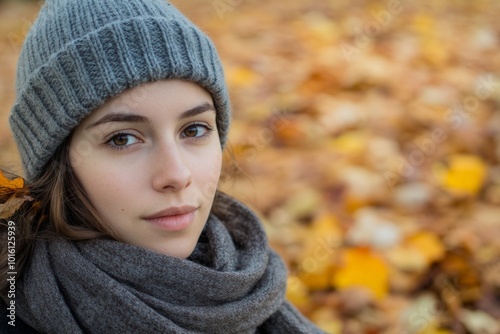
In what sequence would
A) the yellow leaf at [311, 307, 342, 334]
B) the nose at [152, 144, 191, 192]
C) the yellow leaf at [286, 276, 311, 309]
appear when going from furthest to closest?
the yellow leaf at [286, 276, 311, 309] → the yellow leaf at [311, 307, 342, 334] → the nose at [152, 144, 191, 192]

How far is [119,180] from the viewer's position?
1.41 m

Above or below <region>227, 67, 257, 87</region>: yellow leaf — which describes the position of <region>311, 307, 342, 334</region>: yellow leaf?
above

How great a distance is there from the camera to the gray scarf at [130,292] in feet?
4.58

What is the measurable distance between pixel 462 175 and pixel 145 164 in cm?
212

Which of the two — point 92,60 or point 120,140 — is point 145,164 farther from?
point 92,60

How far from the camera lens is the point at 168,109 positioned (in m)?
1.42

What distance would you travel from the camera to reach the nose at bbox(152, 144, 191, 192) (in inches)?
54.7

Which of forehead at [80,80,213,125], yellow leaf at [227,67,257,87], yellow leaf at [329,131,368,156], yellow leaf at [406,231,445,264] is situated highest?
forehead at [80,80,213,125]

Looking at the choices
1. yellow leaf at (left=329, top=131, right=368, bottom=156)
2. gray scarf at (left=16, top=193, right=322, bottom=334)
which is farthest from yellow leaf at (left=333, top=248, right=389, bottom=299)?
gray scarf at (left=16, top=193, right=322, bottom=334)

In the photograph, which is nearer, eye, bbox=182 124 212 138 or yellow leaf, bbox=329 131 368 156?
eye, bbox=182 124 212 138

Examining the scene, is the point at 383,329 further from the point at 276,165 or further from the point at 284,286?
the point at 276,165

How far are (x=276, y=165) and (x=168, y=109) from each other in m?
1.92

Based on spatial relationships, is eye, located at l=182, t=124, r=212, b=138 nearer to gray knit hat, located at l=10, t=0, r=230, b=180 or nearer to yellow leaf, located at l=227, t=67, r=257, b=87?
gray knit hat, located at l=10, t=0, r=230, b=180

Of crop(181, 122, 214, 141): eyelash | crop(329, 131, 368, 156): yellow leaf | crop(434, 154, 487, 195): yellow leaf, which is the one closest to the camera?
crop(181, 122, 214, 141): eyelash
